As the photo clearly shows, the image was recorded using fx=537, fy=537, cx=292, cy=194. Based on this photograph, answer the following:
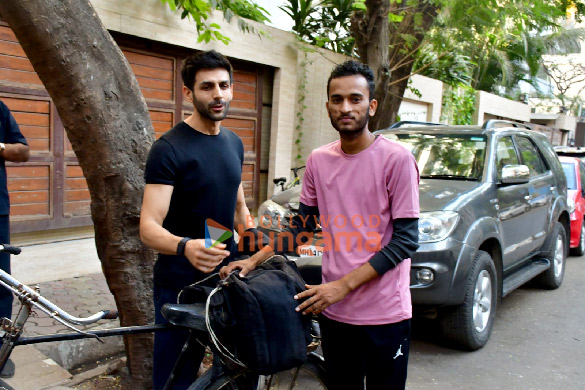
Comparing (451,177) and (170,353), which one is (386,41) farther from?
(170,353)

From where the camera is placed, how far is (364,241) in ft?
7.32

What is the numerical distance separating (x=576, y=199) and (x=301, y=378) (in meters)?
7.21

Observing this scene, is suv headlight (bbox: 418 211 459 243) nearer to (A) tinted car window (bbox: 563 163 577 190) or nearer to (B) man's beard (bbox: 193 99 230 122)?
(B) man's beard (bbox: 193 99 230 122)

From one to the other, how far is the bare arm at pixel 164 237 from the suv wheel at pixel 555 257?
5.16 metres

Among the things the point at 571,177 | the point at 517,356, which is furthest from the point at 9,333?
the point at 571,177

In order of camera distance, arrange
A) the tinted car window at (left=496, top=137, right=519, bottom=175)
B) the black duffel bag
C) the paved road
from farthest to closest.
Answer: the tinted car window at (left=496, top=137, right=519, bottom=175) → the paved road → the black duffel bag

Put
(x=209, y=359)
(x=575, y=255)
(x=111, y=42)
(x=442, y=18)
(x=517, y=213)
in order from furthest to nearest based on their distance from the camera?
1. (x=575, y=255)
2. (x=442, y=18)
3. (x=517, y=213)
4. (x=209, y=359)
5. (x=111, y=42)

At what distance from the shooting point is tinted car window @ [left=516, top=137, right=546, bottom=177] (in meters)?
5.86

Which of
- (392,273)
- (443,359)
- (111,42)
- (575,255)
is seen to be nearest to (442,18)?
(575,255)

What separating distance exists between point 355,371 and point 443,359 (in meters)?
2.30

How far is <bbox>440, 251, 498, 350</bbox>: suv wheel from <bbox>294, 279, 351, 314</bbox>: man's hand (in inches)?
94.8

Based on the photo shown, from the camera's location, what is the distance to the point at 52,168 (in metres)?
6.41

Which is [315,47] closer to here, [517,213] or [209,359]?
[517,213]

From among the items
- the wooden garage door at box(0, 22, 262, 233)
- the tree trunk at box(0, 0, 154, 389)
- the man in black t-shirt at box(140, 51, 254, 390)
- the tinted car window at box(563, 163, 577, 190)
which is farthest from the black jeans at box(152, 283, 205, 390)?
the tinted car window at box(563, 163, 577, 190)
